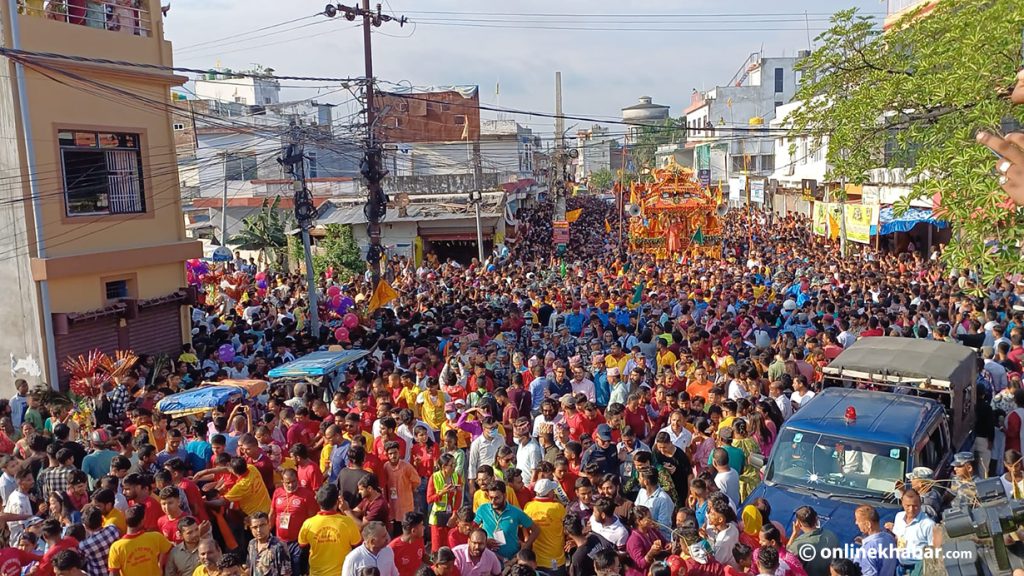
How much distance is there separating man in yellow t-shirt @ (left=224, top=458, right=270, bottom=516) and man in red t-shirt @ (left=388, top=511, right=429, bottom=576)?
6.34 ft

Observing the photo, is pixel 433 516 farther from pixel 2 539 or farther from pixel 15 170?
pixel 15 170

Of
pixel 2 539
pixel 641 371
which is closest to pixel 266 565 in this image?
pixel 2 539

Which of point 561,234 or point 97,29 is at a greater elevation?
point 97,29

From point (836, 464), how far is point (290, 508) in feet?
15.8

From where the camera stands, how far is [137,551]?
632cm

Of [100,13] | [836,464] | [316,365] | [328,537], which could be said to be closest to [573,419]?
[836,464]

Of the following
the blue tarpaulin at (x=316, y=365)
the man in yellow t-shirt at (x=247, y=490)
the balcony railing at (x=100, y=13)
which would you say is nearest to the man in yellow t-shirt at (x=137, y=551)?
the man in yellow t-shirt at (x=247, y=490)

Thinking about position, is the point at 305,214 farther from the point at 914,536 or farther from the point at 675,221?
the point at 675,221

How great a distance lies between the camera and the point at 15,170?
46.7 feet

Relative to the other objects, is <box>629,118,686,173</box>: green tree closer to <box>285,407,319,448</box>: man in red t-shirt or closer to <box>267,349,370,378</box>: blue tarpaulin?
<box>267,349,370,378</box>: blue tarpaulin

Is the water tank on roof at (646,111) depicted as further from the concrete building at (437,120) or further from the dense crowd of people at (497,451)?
the dense crowd of people at (497,451)

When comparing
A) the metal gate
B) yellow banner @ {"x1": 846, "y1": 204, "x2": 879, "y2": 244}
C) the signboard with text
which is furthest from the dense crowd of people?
the signboard with text

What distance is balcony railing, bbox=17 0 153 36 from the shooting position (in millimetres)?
15041

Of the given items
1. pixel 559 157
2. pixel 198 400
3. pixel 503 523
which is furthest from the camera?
pixel 559 157
